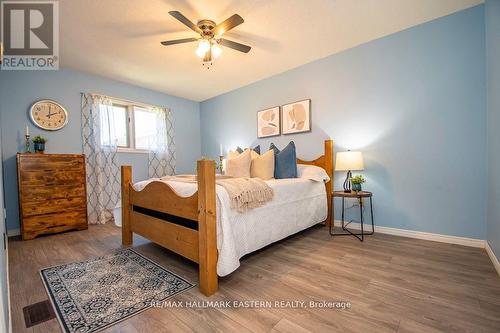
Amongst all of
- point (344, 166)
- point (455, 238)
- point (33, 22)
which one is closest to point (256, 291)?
point (344, 166)

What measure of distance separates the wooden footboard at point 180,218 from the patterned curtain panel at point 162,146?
193 centimetres

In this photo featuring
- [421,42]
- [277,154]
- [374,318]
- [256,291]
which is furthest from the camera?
[277,154]

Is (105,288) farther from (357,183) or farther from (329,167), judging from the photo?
(329,167)

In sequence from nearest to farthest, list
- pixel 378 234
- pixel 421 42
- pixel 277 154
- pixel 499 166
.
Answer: pixel 499 166, pixel 421 42, pixel 378 234, pixel 277 154

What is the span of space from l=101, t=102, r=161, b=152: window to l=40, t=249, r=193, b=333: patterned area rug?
2433mm

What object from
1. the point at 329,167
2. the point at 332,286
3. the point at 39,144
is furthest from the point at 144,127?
the point at 332,286

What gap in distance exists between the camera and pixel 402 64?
257cm

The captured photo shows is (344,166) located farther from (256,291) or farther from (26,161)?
(26,161)

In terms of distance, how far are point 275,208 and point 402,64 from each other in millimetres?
2276

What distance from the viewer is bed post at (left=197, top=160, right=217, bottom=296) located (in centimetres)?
149

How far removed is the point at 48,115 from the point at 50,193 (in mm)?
1198

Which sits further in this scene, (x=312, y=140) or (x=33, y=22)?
(x=312, y=140)

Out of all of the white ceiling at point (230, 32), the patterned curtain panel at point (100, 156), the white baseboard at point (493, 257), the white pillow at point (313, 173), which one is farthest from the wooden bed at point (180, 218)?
the white baseboard at point (493, 257)

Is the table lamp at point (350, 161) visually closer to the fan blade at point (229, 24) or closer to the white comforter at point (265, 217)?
the white comforter at point (265, 217)
